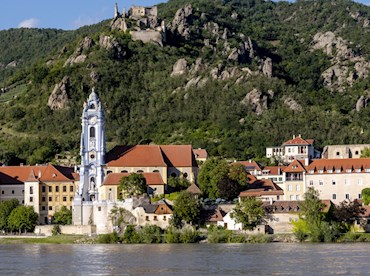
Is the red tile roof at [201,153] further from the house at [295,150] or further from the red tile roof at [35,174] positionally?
the red tile roof at [35,174]

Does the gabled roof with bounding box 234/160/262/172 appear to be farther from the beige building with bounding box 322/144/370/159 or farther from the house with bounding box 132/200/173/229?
the house with bounding box 132/200/173/229

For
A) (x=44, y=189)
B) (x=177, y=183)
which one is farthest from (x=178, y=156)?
(x=44, y=189)

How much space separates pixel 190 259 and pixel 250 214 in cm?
2146

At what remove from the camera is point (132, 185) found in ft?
350

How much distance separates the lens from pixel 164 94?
564ft

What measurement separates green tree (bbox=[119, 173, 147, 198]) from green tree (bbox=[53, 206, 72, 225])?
656cm

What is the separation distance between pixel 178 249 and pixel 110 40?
101091 millimetres

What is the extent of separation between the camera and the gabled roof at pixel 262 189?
106 m

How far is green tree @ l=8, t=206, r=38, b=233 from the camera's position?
107438 millimetres

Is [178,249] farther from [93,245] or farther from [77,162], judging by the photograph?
[77,162]

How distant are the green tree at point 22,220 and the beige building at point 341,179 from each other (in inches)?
1050

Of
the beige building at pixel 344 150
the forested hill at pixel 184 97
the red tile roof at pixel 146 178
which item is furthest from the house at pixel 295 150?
the red tile roof at pixel 146 178

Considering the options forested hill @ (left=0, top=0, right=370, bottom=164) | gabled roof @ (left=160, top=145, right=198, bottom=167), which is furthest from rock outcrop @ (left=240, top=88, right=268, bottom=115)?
gabled roof @ (left=160, top=145, right=198, bottom=167)

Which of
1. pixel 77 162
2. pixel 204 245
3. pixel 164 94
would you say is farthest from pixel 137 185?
pixel 164 94
